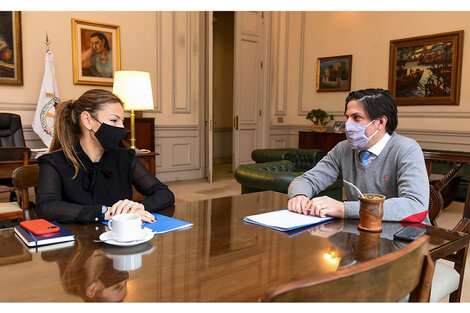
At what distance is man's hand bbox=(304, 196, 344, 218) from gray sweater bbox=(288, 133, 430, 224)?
0.08ft

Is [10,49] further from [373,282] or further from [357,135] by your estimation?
[373,282]

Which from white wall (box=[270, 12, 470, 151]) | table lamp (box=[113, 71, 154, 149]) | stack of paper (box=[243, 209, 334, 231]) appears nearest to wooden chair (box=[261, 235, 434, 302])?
stack of paper (box=[243, 209, 334, 231])

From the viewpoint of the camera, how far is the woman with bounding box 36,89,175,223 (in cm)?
171

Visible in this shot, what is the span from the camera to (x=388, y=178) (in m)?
1.80

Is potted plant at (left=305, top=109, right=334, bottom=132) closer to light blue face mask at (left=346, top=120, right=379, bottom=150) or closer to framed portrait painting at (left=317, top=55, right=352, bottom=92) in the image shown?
framed portrait painting at (left=317, top=55, right=352, bottom=92)

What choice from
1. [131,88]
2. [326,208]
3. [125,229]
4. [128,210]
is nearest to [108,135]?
[128,210]

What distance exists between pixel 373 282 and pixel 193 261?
52 centimetres

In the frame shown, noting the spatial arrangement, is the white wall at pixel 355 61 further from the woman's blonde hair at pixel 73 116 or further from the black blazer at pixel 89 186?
the woman's blonde hair at pixel 73 116

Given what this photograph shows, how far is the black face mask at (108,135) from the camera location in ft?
6.04

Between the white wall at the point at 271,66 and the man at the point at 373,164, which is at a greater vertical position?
the white wall at the point at 271,66

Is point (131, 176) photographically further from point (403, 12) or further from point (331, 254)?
point (403, 12)

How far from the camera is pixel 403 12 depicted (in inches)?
255

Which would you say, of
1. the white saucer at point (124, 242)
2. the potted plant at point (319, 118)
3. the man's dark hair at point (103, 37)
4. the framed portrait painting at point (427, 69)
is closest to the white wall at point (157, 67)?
the man's dark hair at point (103, 37)

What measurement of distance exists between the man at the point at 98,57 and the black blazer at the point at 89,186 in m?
4.35
